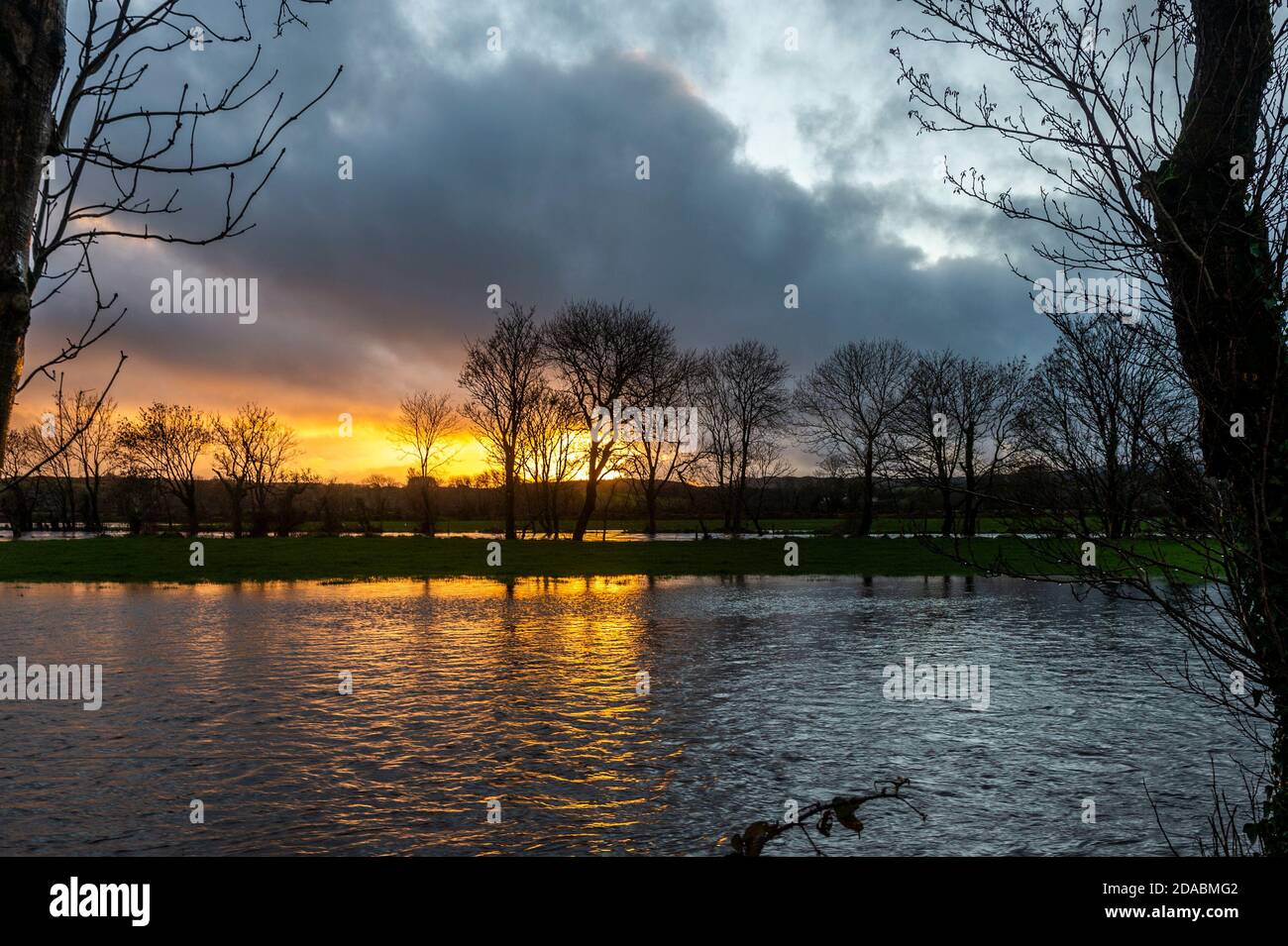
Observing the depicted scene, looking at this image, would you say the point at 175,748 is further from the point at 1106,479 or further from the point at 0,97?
the point at 1106,479

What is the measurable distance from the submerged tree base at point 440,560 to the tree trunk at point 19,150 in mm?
24117

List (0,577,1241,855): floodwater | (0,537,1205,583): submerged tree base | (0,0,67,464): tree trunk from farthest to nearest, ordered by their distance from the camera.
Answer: (0,537,1205,583): submerged tree base < (0,577,1241,855): floodwater < (0,0,67,464): tree trunk

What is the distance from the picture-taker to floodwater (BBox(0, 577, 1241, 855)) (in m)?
6.16

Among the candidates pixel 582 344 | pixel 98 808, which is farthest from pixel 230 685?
pixel 582 344

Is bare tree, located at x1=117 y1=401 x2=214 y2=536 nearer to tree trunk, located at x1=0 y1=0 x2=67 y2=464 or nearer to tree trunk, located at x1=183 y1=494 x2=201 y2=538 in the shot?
tree trunk, located at x1=183 y1=494 x2=201 y2=538

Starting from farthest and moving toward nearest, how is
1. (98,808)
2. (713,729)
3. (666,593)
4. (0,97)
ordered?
1. (666,593)
2. (713,729)
3. (98,808)
4. (0,97)

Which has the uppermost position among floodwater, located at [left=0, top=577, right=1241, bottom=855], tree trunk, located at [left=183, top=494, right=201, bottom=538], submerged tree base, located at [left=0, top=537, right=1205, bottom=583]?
tree trunk, located at [left=183, top=494, right=201, bottom=538]

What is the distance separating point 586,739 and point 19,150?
726 centimetres

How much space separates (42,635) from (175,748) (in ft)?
31.5

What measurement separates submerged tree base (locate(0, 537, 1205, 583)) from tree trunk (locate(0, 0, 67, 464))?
24117 mm

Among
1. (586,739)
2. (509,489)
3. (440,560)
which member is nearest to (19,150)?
(586,739)

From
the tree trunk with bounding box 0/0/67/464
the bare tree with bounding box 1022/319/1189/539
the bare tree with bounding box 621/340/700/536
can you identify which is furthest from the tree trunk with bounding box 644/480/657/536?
the tree trunk with bounding box 0/0/67/464

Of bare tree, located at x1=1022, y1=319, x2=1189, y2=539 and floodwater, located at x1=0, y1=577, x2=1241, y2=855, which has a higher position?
bare tree, located at x1=1022, y1=319, x2=1189, y2=539

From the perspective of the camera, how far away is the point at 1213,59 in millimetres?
4770
